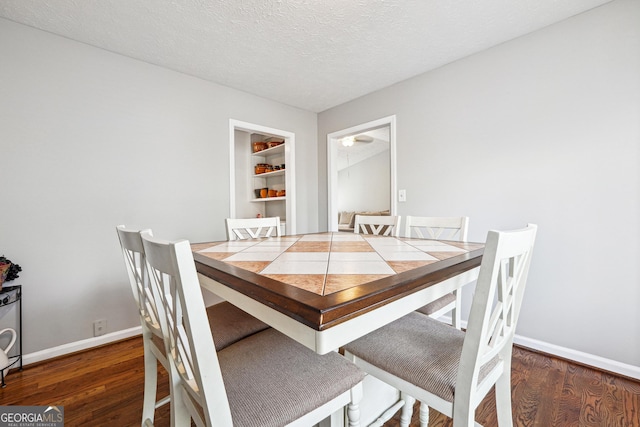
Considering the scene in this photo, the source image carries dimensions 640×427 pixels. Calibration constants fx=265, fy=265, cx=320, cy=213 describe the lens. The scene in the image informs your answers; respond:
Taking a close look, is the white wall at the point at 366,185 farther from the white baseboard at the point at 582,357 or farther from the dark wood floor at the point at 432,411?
the dark wood floor at the point at 432,411

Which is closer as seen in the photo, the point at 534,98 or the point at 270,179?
the point at 534,98

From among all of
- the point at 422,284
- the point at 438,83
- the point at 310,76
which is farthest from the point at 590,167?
the point at 310,76

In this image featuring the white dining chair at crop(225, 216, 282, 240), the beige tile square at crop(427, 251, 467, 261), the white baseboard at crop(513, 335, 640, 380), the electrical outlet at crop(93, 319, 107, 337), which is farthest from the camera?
the electrical outlet at crop(93, 319, 107, 337)

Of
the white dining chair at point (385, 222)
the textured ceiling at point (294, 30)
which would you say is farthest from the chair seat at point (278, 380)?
the textured ceiling at point (294, 30)

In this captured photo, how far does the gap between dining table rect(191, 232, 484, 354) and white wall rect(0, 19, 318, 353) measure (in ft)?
5.19

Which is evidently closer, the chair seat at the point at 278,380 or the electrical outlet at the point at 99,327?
the chair seat at the point at 278,380

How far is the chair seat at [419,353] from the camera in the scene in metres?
0.81

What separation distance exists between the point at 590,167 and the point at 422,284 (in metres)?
1.89

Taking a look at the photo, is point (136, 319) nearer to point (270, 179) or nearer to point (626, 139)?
point (270, 179)

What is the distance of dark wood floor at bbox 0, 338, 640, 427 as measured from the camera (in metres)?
1.33

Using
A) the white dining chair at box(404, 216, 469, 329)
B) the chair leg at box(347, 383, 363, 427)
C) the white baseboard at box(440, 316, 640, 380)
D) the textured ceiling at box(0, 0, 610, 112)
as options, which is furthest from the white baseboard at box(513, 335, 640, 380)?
the textured ceiling at box(0, 0, 610, 112)

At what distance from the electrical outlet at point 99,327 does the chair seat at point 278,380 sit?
184cm

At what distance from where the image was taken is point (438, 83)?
249 centimetres

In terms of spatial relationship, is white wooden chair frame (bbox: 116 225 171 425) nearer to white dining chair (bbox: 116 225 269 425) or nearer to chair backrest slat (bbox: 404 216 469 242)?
white dining chair (bbox: 116 225 269 425)
